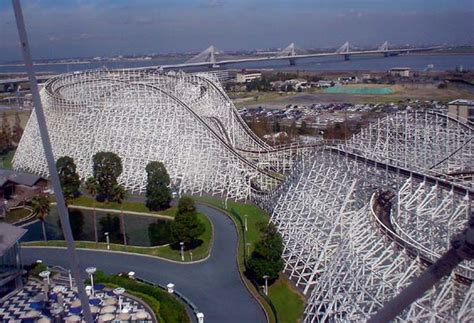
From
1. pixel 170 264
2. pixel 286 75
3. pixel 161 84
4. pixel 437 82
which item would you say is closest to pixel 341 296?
pixel 170 264

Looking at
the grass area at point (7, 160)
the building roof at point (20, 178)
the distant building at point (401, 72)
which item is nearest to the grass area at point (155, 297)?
the building roof at point (20, 178)

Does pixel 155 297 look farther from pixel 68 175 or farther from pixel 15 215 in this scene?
pixel 15 215

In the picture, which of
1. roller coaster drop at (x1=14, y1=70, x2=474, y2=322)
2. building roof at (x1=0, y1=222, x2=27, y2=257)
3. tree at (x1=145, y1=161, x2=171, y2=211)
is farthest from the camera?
tree at (x1=145, y1=161, x2=171, y2=211)

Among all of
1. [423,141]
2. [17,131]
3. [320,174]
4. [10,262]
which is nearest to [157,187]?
[10,262]

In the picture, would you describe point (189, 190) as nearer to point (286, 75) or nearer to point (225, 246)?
point (225, 246)

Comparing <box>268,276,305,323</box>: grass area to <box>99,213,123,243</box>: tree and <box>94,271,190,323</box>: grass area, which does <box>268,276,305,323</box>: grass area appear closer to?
<box>94,271,190,323</box>: grass area

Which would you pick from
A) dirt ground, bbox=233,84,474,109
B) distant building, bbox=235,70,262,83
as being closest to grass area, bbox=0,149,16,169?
dirt ground, bbox=233,84,474,109
